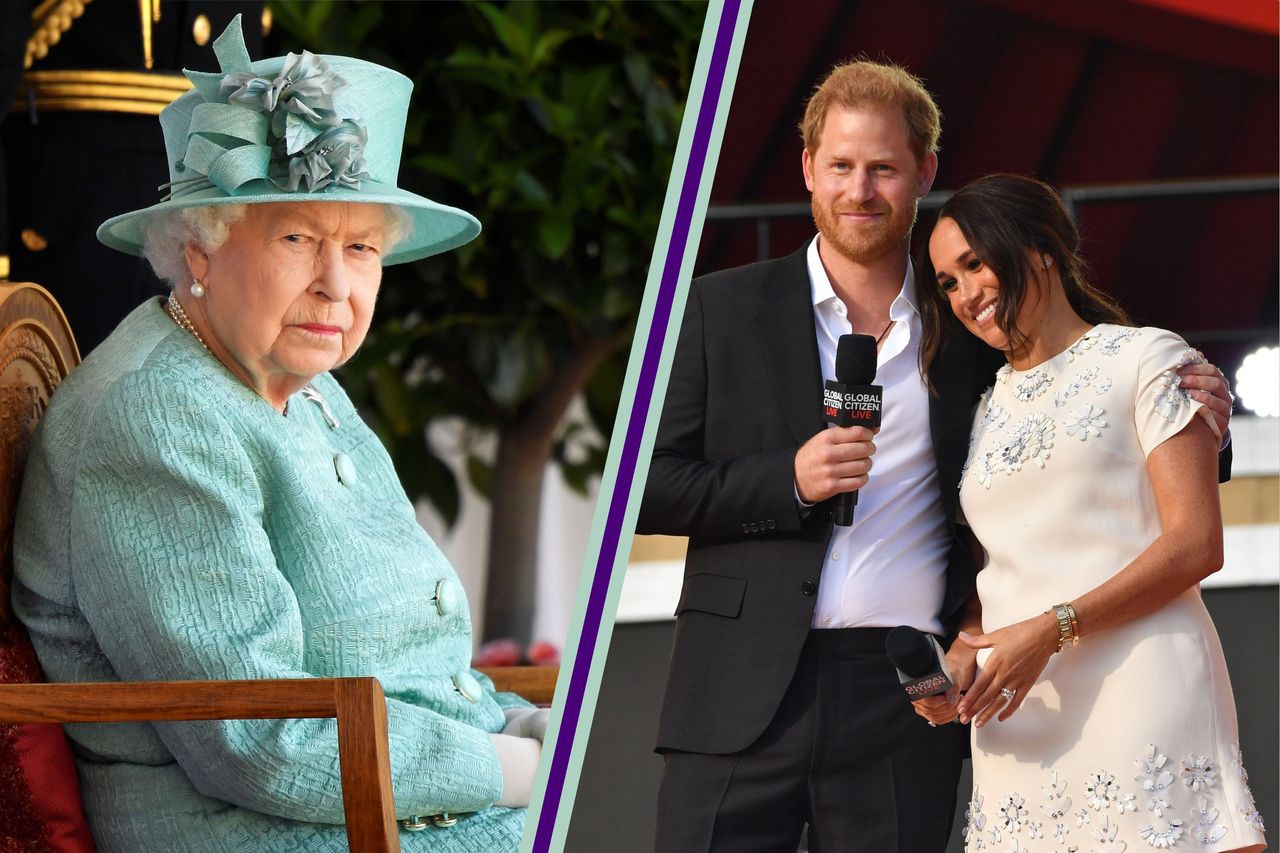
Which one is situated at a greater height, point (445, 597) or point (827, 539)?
point (827, 539)

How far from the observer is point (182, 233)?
1.86m

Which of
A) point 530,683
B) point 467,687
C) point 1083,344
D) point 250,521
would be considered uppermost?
point 1083,344

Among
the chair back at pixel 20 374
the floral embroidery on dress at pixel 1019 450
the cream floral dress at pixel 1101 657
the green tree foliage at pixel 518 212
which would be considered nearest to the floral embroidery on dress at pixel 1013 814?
the cream floral dress at pixel 1101 657

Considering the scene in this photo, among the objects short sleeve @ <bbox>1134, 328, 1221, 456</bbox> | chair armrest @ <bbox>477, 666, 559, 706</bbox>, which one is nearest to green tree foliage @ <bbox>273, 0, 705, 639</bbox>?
chair armrest @ <bbox>477, 666, 559, 706</bbox>

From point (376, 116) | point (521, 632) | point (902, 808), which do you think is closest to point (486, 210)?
point (521, 632)

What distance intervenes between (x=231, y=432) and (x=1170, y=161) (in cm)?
91

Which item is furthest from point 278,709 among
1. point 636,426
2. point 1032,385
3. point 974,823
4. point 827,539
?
point 1032,385

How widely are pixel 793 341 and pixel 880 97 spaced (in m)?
0.22

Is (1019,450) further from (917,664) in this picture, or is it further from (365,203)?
(365,203)

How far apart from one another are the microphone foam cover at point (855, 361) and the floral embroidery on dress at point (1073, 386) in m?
0.15

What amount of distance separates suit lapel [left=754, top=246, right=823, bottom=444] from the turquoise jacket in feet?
1.67

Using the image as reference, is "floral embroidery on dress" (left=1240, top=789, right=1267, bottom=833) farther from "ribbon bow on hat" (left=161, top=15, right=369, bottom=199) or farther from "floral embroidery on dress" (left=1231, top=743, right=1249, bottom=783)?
"ribbon bow on hat" (left=161, top=15, right=369, bottom=199)

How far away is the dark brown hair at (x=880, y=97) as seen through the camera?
1.55 m

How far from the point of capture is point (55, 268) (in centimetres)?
247
